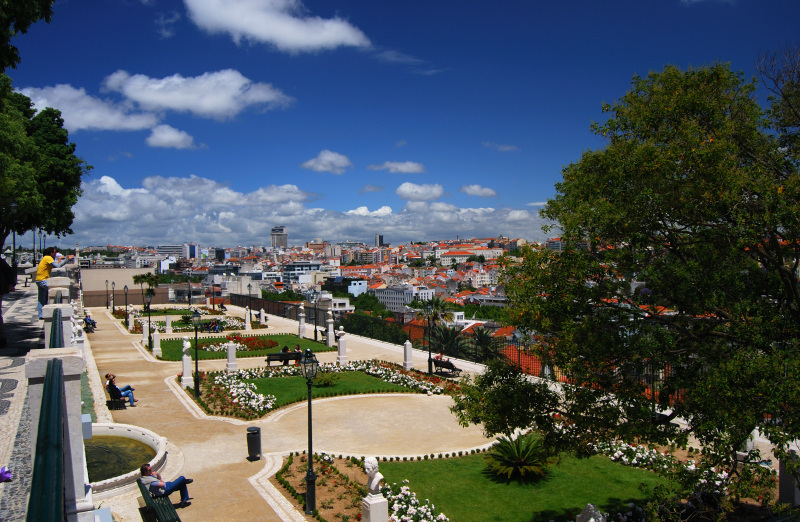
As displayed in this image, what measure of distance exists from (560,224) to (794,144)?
3529 mm

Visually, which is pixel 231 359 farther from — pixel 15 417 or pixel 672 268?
pixel 672 268

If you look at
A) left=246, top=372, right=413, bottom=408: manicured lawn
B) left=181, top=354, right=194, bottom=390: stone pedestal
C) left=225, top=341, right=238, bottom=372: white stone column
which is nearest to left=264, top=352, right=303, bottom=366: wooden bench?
left=225, top=341, right=238, bottom=372: white stone column

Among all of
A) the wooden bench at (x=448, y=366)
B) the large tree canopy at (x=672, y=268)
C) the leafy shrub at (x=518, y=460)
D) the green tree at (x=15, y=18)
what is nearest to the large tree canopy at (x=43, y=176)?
the green tree at (x=15, y=18)

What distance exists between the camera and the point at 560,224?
7.20m

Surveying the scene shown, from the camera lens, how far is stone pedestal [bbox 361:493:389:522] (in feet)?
25.8

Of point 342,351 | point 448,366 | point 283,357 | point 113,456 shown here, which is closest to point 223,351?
point 283,357

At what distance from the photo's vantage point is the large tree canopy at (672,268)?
19.6 feet

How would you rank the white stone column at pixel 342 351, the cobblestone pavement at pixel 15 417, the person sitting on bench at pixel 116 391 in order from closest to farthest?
the cobblestone pavement at pixel 15 417 < the person sitting on bench at pixel 116 391 < the white stone column at pixel 342 351

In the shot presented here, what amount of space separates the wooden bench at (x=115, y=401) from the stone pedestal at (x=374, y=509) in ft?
33.5

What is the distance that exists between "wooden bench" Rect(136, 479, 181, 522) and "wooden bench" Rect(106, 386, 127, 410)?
751cm

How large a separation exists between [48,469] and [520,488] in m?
9.46

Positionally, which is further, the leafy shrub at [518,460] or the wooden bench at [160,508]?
the leafy shrub at [518,460]

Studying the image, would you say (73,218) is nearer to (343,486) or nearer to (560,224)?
(343,486)

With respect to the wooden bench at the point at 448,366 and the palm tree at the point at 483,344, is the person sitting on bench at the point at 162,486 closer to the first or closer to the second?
the wooden bench at the point at 448,366
